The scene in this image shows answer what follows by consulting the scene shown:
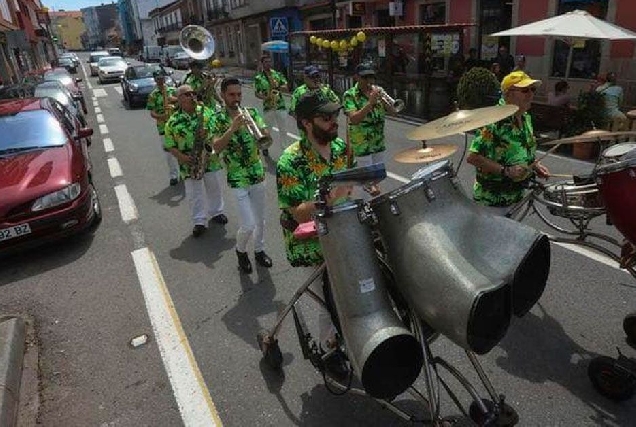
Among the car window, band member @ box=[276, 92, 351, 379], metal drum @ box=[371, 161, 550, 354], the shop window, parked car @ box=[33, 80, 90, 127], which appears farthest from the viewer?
the shop window

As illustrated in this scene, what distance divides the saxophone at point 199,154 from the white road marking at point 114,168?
4228 mm

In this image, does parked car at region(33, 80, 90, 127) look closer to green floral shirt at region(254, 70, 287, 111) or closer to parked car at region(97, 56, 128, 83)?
green floral shirt at region(254, 70, 287, 111)

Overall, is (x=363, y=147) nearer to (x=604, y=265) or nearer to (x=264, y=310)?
(x=264, y=310)

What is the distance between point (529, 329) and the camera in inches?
161

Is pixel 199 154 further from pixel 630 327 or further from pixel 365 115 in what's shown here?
pixel 630 327

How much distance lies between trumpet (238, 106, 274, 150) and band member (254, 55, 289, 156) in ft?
17.6

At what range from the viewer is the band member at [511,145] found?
3.86m

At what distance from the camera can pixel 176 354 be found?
4086mm

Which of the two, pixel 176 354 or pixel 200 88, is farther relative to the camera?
pixel 200 88

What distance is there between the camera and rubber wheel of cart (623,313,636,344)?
371 cm

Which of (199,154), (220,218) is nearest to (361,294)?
(199,154)

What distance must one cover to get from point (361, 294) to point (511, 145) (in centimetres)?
233

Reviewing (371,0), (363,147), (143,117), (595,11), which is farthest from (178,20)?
(363,147)

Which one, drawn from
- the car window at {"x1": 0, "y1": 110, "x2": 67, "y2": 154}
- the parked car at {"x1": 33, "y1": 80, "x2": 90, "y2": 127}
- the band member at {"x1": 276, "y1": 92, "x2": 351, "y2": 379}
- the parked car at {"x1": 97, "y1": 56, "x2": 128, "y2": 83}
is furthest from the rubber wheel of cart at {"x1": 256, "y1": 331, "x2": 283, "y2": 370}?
the parked car at {"x1": 97, "y1": 56, "x2": 128, "y2": 83}
